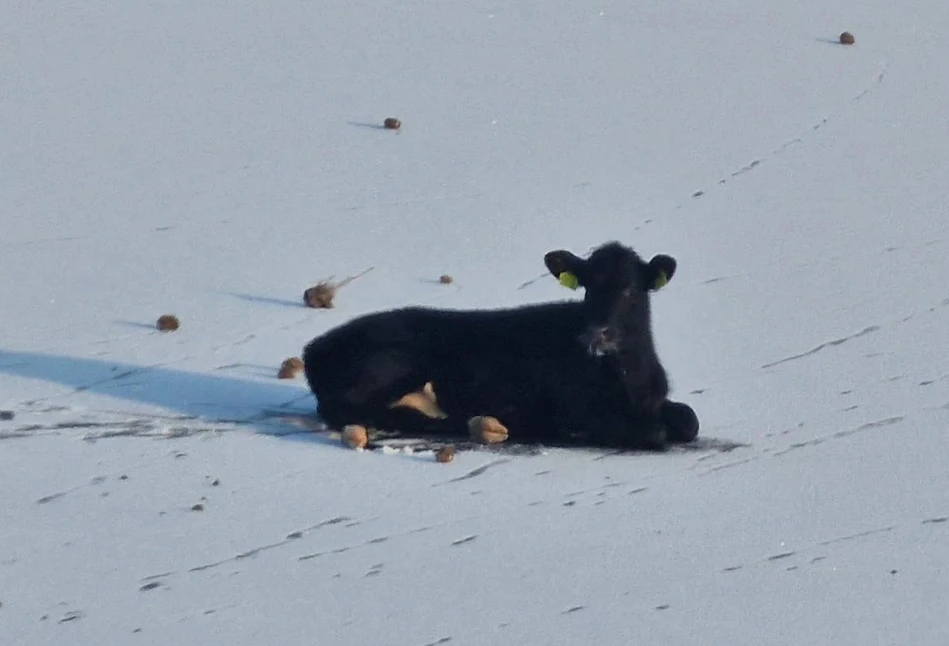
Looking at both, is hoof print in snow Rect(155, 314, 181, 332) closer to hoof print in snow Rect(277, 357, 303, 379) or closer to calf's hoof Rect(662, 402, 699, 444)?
hoof print in snow Rect(277, 357, 303, 379)

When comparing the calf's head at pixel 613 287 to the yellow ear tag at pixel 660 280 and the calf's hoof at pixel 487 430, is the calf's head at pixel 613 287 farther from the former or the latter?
the calf's hoof at pixel 487 430

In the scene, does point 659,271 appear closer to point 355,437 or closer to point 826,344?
point 355,437

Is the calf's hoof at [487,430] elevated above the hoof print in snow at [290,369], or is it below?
below

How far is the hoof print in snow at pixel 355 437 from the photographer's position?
8.32 meters

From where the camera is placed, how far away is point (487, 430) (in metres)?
8.40

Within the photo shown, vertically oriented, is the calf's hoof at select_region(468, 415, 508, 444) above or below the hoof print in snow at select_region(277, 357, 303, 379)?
below

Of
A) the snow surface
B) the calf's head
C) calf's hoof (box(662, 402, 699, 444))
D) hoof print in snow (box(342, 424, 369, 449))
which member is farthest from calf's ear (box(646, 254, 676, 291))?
hoof print in snow (box(342, 424, 369, 449))

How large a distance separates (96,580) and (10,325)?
12.1 feet

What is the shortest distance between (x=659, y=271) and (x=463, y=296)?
2292mm

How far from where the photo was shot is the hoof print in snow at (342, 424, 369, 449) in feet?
27.3

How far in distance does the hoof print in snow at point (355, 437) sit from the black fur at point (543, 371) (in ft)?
0.64

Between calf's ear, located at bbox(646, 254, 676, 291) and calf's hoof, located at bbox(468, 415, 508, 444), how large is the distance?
978 mm

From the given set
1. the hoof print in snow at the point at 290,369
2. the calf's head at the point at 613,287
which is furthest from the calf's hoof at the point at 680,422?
the hoof print in snow at the point at 290,369

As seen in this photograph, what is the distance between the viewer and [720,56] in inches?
591
